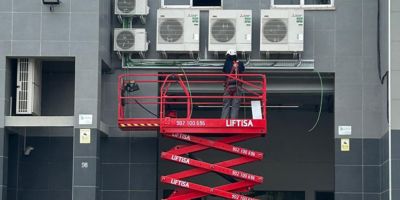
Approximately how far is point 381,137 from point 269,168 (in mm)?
5945

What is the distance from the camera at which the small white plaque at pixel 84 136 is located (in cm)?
1958

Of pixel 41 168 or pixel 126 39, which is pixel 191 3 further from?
pixel 41 168

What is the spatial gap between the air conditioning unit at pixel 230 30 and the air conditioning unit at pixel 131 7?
4.54ft

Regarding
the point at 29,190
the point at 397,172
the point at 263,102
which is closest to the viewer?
the point at 397,172

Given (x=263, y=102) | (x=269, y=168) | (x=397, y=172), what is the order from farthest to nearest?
1. (x=269, y=168)
2. (x=263, y=102)
3. (x=397, y=172)

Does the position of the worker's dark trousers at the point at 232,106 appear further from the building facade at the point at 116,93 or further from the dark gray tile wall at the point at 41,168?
the dark gray tile wall at the point at 41,168

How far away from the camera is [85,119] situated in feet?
64.4

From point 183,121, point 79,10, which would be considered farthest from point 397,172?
point 79,10

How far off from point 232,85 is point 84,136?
304cm

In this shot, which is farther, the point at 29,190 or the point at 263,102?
the point at 29,190

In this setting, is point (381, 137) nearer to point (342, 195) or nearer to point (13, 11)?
point (342, 195)

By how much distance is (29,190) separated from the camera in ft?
70.0

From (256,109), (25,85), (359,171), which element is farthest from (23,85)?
(359,171)

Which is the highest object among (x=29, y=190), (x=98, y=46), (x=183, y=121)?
(x=98, y=46)
